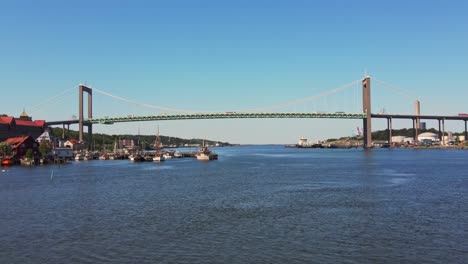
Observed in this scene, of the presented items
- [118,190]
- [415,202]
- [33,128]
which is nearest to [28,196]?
[118,190]

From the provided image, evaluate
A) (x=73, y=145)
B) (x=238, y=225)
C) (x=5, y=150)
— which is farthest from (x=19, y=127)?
(x=238, y=225)

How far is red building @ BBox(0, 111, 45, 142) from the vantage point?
102356mm

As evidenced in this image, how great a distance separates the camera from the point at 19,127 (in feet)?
Result: 357

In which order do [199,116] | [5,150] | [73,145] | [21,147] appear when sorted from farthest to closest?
1. [199,116]
2. [73,145]
3. [21,147]
4. [5,150]

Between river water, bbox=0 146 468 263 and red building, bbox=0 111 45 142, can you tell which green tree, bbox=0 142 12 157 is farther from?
river water, bbox=0 146 468 263

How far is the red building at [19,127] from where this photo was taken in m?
102

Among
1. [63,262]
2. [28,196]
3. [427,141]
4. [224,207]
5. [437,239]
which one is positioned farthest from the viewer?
[427,141]

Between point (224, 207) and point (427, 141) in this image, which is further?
point (427, 141)

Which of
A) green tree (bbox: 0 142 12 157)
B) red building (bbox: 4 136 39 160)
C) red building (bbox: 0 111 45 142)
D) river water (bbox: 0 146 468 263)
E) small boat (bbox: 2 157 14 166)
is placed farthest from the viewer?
red building (bbox: 0 111 45 142)

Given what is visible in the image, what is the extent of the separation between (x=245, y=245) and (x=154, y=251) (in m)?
3.43

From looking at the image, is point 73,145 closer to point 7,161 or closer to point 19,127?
point 19,127

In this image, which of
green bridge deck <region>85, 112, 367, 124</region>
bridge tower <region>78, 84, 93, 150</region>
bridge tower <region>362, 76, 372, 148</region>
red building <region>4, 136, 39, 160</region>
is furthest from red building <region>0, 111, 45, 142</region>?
bridge tower <region>362, 76, 372, 148</region>

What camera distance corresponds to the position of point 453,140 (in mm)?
198875

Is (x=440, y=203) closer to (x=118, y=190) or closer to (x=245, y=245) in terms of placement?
(x=245, y=245)
